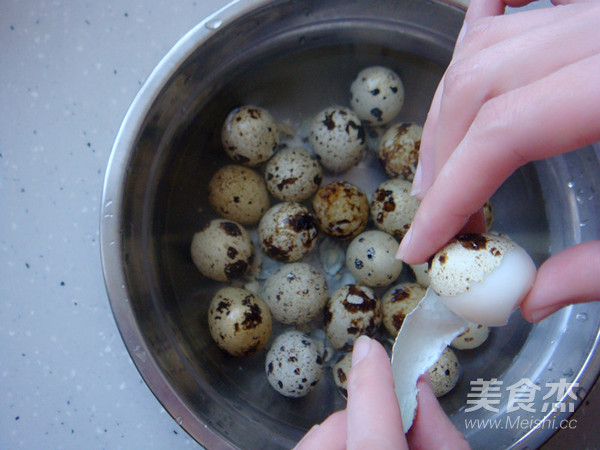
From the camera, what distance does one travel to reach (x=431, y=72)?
921mm

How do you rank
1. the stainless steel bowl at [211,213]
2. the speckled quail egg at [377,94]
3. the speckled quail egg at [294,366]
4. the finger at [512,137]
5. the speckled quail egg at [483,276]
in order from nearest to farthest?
the finger at [512,137] < the speckled quail egg at [483,276] < the stainless steel bowl at [211,213] < the speckled quail egg at [294,366] < the speckled quail egg at [377,94]

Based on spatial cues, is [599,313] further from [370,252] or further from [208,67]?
[208,67]

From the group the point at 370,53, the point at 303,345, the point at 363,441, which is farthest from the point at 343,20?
the point at 363,441

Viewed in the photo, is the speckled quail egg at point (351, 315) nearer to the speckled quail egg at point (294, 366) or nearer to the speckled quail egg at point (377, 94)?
the speckled quail egg at point (294, 366)

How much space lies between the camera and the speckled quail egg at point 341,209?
86 cm

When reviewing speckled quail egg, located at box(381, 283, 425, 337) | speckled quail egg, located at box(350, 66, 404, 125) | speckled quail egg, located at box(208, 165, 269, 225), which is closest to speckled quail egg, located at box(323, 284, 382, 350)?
speckled quail egg, located at box(381, 283, 425, 337)

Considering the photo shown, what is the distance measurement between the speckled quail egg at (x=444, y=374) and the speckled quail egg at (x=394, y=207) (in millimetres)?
239

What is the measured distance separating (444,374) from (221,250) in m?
0.44

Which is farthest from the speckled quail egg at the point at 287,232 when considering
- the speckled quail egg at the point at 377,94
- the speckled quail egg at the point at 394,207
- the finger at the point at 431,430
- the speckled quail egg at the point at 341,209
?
the finger at the point at 431,430

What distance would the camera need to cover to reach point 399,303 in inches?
33.2

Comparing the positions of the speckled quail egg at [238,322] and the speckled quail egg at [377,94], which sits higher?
the speckled quail egg at [377,94]

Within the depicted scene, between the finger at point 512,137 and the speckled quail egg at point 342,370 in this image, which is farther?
the speckled quail egg at point 342,370

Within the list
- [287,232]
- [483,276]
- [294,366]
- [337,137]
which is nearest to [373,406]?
[483,276]

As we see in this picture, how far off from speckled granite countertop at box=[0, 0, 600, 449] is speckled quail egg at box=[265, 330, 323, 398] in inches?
7.6
